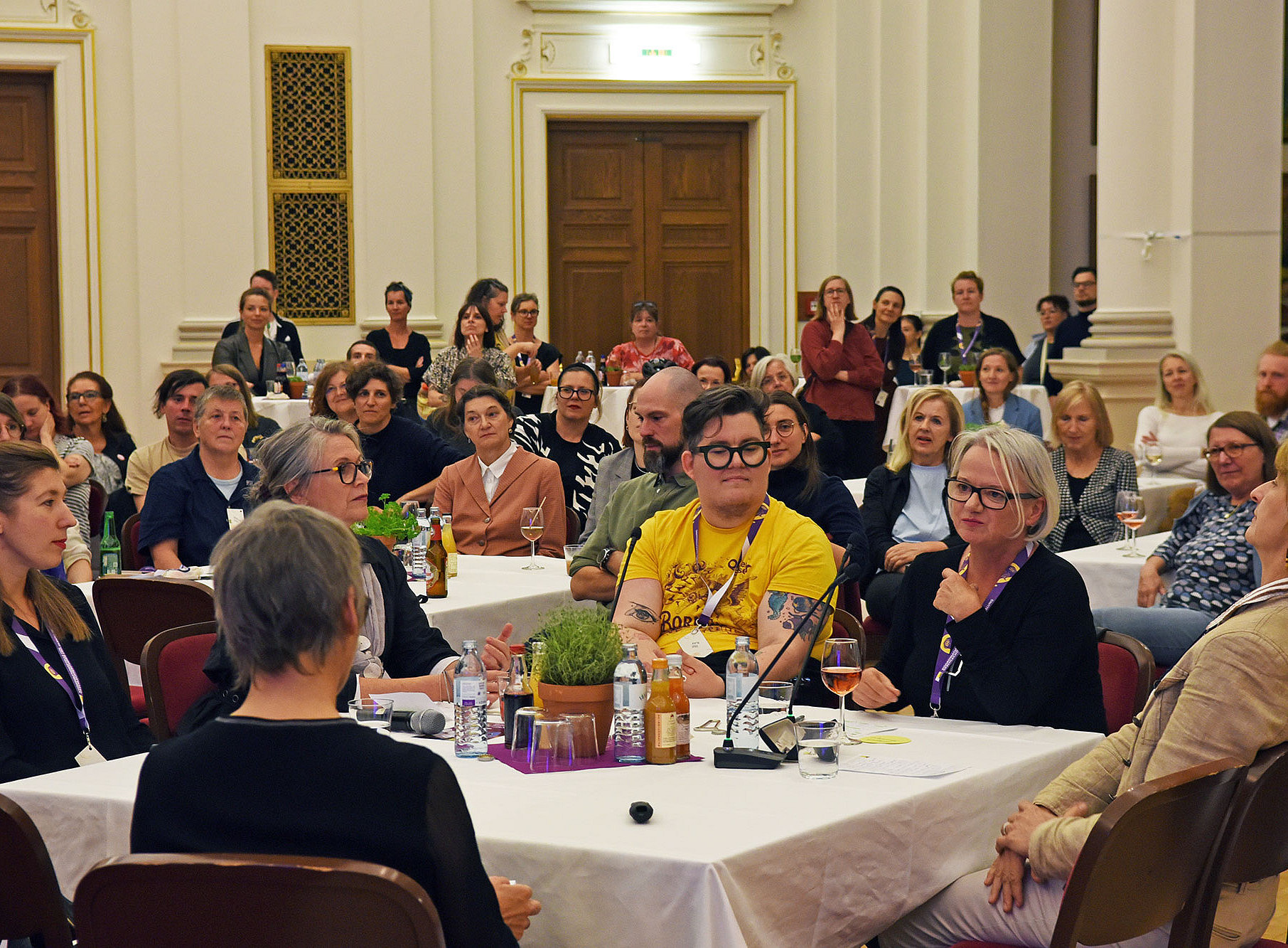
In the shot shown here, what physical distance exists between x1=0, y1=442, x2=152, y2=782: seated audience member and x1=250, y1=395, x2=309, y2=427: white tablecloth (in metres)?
6.21

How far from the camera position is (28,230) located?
11773 millimetres

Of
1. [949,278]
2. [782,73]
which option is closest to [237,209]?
[782,73]

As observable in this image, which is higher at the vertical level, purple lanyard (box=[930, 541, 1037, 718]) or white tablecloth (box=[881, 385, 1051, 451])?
white tablecloth (box=[881, 385, 1051, 451])

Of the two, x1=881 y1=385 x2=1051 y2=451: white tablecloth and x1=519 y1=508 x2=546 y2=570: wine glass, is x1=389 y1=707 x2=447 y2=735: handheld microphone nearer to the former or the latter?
x1=519 y1=508 x2=546 y2=570: wine glass

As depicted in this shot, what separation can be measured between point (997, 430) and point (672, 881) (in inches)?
58.8

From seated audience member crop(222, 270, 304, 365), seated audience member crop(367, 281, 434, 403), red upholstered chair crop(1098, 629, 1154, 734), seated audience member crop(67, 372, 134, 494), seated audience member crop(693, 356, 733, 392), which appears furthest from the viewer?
seated audience member crop(367, 281, 434, 403)

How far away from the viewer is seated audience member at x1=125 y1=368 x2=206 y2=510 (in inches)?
250

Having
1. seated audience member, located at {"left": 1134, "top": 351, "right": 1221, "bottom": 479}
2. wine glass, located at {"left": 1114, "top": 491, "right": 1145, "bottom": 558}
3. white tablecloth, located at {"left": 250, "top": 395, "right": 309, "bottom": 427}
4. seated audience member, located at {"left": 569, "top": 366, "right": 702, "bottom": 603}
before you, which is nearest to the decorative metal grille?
white tablecloth, located at {"left": 250, "top": 395, "right": 309, "bottom": 427}

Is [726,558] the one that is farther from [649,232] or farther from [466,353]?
[649,232]

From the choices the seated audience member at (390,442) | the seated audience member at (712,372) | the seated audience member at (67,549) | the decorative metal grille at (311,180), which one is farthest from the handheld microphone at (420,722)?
the decorative metal grille at (311,180)

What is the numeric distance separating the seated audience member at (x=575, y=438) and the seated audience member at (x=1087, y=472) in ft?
6.36

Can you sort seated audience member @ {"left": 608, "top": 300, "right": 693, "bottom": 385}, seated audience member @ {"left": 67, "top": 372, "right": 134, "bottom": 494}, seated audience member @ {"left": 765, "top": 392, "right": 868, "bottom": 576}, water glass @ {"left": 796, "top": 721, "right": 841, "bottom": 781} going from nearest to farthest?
water glass @ {"left": 796, "top": 721, "right": 841, "bottom": 781}, seated audience member @ {"left": 765, "top": 392, "right": 868, "bottom": 576}, seated audience member @ {"left": 67, "top": 372, "right": 134, "bottom": 494}, seated audience member @ {"left": 608, "top": 300, "right": 693, "bottom": 385}

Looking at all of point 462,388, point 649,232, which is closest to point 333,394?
point 462,388

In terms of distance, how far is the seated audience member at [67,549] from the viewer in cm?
516
